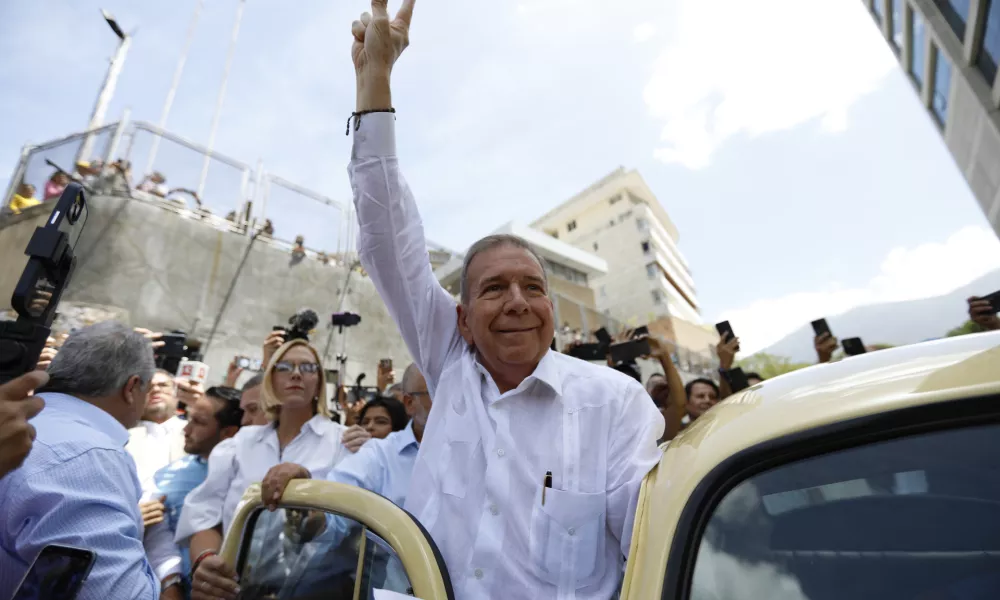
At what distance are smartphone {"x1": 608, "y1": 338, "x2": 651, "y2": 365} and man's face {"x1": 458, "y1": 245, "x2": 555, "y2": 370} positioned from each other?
8.01 feet

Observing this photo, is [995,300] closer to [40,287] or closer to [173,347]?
[40,287]

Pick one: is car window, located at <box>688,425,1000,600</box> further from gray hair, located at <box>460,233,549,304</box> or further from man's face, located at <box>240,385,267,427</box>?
man's face, located at <box>240,385,267,427</box>

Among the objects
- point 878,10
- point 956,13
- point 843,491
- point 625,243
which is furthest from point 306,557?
point 625,243

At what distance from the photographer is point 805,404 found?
867mm

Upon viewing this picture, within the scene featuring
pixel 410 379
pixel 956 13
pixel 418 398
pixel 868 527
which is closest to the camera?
pixel 868 527

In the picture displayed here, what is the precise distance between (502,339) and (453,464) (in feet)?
1.28

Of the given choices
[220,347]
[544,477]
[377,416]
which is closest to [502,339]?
[544,477]

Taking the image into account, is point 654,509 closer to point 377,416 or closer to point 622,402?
point 622,402

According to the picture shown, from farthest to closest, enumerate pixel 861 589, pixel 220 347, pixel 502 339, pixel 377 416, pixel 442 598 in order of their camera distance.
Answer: pixel 220 347 → pixel 377 416 → pixel 502 339 → pixel 442 598 → pixel 861 589

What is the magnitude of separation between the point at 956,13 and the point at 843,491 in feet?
45.0

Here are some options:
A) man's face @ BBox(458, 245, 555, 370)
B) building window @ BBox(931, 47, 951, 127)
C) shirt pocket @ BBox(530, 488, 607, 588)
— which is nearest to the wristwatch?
man's face @ BBox(458, 245, 555, 370)

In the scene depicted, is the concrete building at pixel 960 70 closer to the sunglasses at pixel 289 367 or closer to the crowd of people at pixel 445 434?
the crowd of people at pixel 445 434

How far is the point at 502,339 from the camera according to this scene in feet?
4.98

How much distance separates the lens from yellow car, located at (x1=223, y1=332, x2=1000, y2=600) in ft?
2.40
